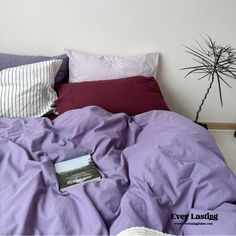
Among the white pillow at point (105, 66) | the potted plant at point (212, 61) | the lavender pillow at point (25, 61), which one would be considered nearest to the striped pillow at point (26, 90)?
the lavender pillow at point (25, 61)

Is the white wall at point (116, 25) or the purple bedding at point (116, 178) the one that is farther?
the white wall at point (116, 25)

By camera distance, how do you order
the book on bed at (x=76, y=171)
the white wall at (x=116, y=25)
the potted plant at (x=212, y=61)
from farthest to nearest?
the potted plant at (x=212, y=61) → the white wall at (x=116, y=25) → the book on bed at (x=76, y=171)

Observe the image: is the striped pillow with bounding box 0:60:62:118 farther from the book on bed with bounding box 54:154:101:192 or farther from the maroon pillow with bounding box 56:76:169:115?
the book on bed with bounding box 54:154:101:192

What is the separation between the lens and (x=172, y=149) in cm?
114

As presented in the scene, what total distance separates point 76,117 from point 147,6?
3.20ft

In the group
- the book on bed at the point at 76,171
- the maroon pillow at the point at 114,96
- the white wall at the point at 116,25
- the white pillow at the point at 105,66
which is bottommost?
the book on bed at the point at 76,171

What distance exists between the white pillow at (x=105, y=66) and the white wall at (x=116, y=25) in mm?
101

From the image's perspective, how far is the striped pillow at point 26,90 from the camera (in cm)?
153

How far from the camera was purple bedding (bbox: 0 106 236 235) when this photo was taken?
86 cm

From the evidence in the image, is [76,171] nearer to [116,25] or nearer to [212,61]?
[116,25]

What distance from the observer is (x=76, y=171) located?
1105 millimetres

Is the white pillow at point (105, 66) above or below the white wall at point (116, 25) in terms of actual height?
below

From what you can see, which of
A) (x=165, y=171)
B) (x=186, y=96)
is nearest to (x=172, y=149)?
(x=165, y=171)

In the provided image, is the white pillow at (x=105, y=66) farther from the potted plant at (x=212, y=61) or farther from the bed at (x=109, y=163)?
the potted plant at (x=212, y=61)
